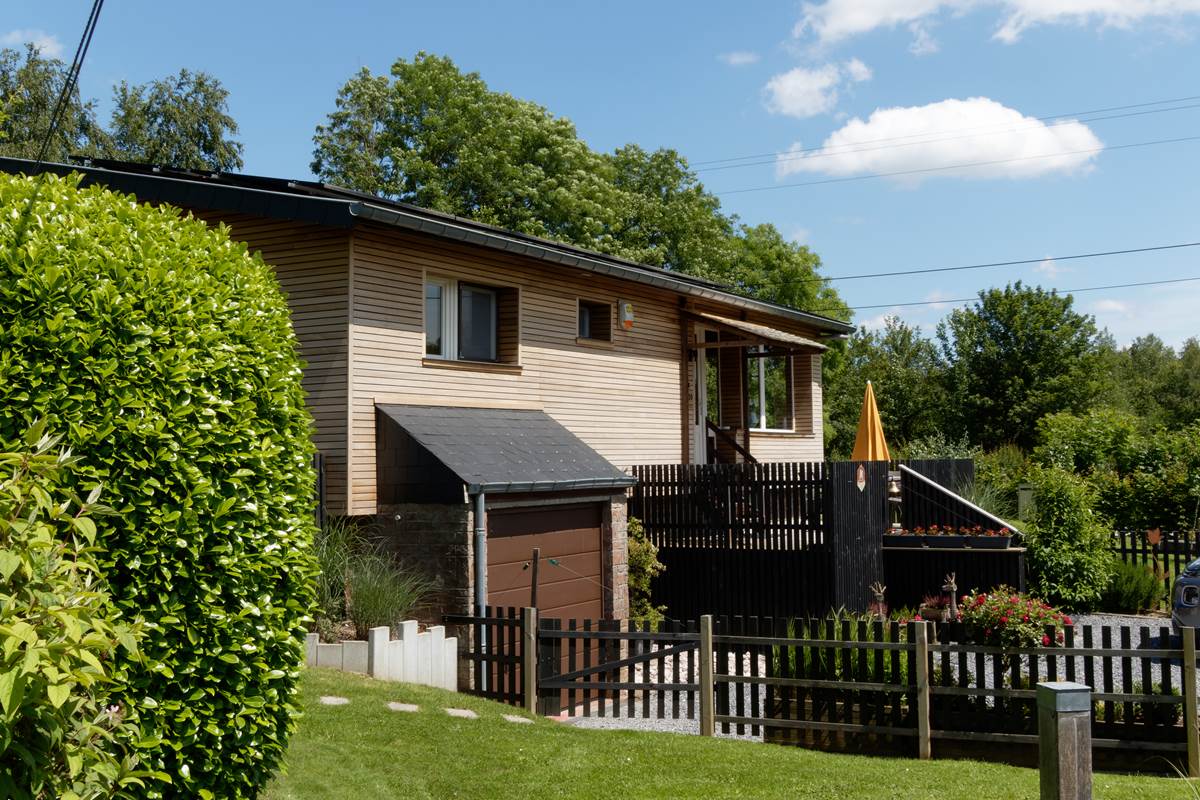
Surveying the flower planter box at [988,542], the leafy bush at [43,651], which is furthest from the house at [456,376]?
the leafy bush at [43,651]

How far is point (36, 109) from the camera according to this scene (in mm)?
A: 35562

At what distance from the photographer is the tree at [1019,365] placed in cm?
4300

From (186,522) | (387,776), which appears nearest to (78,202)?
(186,522)

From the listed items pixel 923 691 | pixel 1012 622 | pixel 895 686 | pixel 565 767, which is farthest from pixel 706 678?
pixel 1012 622

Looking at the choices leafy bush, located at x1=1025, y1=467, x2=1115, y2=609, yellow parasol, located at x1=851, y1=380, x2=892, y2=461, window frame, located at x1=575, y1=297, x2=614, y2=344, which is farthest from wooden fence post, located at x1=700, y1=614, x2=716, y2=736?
yellow parasol, located at x1=851, y1=380, x2=892, y2=461

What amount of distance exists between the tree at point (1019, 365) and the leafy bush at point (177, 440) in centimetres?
4143

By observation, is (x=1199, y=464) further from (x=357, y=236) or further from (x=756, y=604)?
(x=357, y=236)

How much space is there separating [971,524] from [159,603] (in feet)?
50.8

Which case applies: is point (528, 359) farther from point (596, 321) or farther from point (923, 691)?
point (923, 691)

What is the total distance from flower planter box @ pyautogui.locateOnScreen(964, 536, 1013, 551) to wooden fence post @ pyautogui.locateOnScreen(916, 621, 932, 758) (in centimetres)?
735

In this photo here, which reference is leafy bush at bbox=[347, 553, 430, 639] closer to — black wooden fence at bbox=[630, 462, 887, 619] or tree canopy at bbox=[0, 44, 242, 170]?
black wooden fence at bbox=[630, 462, 887, 619]

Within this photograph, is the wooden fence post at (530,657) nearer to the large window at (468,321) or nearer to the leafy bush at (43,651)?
the large window at (468,321)

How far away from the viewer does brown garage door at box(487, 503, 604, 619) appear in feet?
42.0

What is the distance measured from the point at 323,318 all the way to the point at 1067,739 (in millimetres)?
9885
